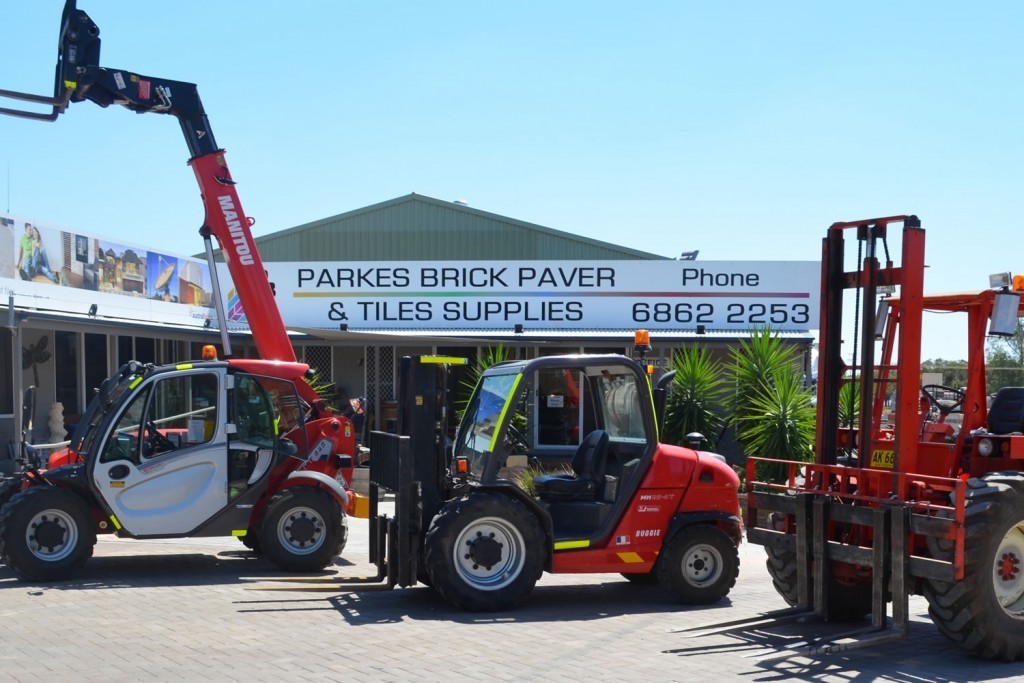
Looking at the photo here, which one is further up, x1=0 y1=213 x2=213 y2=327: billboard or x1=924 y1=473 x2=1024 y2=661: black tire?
→ x1=0 y1=213 x2=213 y2=327: billboard

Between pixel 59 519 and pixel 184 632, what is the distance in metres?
2.82

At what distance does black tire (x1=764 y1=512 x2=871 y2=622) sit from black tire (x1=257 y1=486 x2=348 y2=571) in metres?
4.35

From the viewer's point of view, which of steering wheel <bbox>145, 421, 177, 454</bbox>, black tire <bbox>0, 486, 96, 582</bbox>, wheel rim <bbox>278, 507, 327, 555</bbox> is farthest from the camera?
wheel rim <bbox>278, 507, 327, 555</bbox>

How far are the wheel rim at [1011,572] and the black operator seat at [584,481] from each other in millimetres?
3316

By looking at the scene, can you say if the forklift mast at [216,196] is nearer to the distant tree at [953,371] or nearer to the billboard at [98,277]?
the billboard at [98,277]

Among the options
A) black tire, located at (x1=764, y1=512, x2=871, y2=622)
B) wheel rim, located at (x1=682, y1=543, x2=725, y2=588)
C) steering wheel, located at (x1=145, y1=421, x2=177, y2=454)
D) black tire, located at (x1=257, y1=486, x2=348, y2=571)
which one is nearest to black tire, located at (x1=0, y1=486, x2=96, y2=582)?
steering wheel, located at (x1=145, y1=421, x2=177, y2=454)

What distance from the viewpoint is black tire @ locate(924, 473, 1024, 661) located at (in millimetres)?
7008

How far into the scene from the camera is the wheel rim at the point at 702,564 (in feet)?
30.6

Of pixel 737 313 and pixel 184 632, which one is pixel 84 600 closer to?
pixel 184 632

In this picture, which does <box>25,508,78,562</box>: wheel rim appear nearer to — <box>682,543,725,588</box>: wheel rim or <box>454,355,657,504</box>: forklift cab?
<box>454,355,657,504</box>: forklift cab

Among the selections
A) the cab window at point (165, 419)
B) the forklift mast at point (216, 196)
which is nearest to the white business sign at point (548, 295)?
the forklift mast at point (216, 196)

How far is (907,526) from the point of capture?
7164 mm

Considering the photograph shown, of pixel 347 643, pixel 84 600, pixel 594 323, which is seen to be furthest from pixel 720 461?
pixel 594 323

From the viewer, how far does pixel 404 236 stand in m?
28.3
